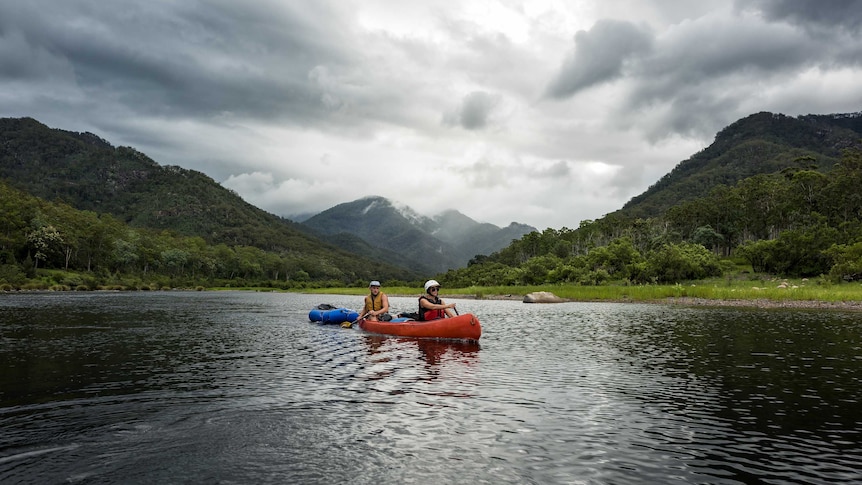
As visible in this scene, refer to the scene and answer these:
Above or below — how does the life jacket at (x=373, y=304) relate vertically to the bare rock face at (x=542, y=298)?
above

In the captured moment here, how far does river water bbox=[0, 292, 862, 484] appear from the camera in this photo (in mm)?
8797

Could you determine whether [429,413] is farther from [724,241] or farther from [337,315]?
[724,241]

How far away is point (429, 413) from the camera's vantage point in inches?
489

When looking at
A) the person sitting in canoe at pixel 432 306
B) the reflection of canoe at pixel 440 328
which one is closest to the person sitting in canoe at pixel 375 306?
the reflection of canoe at pixel 440 328

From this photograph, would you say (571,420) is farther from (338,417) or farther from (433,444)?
(338,417)

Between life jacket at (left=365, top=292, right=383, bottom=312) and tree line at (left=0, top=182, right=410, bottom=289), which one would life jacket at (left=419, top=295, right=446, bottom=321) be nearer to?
life jacket at (left=365, top=292, right=383, bottom=312)

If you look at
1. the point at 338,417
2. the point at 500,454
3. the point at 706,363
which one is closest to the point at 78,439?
the point at 338,417

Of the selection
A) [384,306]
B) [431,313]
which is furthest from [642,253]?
[431,313]

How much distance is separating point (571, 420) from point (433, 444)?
153 inches

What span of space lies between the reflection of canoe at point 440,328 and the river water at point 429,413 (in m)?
0.93

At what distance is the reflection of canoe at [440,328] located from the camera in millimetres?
25078

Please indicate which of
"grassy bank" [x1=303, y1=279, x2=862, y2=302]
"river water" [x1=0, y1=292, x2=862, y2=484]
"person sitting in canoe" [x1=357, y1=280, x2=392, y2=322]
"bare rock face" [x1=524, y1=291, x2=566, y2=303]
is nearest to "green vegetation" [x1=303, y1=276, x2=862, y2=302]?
"grassy bank" [x1=303, y1=279, x2=862, y2=302]

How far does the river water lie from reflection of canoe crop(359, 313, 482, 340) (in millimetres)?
933

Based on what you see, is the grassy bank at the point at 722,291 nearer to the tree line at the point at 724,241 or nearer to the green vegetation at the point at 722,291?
the green vegetation at the point at 722,291
